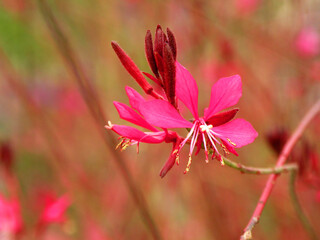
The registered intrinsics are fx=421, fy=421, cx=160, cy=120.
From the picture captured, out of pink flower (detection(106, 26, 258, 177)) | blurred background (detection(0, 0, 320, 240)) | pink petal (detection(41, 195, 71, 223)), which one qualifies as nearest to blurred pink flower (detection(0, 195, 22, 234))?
pink petal (detection(41, 195, 71, 223))

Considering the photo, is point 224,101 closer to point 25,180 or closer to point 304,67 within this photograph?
point 304,67

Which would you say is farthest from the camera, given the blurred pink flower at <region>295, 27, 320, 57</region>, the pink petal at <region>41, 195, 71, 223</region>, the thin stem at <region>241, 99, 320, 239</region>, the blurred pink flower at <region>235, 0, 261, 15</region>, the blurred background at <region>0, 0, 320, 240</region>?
the blurred pink flower at <region>235, 0, 261, 15</region>

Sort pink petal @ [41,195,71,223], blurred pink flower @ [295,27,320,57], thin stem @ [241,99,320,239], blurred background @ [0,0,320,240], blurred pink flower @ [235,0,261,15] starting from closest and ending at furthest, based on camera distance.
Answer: thin stem @ [241,99,320,239], pink petal @ [41,195,71,223], blurred background @ [0,0,320,240], blurred pink flower @ [295,27,320,57], blurred pink flower @ [235,0,261,15]

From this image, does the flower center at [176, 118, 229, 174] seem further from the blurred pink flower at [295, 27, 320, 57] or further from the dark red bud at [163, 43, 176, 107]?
the blurred pink flower at [295, 27, 320, 57]

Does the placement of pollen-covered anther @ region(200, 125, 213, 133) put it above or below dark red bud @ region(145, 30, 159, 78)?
below

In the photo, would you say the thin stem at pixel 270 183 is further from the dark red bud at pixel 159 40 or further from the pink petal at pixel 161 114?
the dark red bud at pixel 159 40

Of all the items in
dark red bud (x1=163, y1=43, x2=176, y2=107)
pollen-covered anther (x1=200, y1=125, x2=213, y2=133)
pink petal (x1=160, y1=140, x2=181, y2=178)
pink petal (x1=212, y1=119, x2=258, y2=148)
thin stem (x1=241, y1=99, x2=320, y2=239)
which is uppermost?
dark red bud (x1=163, y1=43, x2=176, y2=107)

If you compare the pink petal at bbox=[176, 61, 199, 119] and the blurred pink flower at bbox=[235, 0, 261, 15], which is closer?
the pink petal at bbox=[176, 61, 199, 119]
